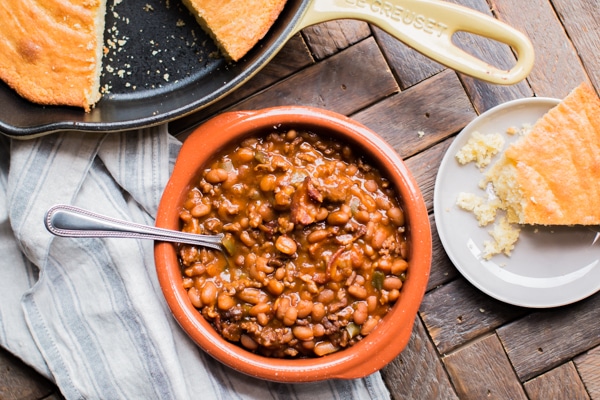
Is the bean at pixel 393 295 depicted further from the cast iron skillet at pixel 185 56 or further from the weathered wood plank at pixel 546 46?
the weathered wood plank at pixel 546 46

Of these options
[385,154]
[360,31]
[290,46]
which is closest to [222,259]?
[385,154]

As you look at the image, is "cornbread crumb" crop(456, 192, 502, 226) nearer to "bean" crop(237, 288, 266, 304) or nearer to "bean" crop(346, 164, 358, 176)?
"bean" crop(346, 164, 358, 176)

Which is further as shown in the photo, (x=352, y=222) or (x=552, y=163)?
(x=552, y=163)

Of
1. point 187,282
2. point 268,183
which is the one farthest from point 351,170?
point 187,282

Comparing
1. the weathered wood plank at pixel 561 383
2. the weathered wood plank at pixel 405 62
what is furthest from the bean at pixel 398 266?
the weathered wood plank at pixel 561 383

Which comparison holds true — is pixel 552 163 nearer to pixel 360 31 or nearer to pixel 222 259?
pixel 360 31

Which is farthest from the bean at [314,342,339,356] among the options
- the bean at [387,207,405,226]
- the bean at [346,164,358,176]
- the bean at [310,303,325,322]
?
the bean at [346,164,358,176]
